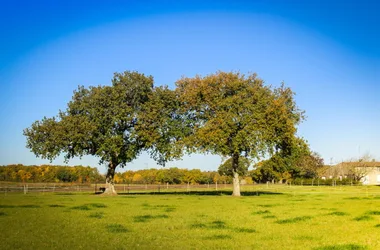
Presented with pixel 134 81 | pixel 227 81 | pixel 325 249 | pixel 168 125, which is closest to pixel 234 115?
pixel 227 81

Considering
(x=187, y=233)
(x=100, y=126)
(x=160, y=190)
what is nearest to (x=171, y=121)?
(x=100, y=126)

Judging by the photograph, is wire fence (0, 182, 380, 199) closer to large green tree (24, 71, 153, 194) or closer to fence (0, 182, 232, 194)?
fence (0, 182, 232, 194)

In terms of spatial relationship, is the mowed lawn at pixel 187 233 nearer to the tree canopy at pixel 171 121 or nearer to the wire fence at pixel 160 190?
the tree canopy at pixel 171 121

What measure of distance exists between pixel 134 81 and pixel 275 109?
2476 cm

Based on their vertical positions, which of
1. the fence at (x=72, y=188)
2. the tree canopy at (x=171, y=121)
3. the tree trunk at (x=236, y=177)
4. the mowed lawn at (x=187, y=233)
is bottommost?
the fence at (x=72, y=188)

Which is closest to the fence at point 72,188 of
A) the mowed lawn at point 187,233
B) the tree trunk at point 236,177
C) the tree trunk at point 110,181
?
the tree trunk at point 110,181

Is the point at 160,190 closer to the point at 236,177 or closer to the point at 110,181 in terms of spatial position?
the point at 110,181

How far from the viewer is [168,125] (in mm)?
62781

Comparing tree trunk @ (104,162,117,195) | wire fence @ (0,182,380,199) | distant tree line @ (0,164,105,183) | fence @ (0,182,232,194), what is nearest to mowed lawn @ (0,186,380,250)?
tree trunk @ (104,162,117,195)

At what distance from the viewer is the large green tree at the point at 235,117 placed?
55531mm

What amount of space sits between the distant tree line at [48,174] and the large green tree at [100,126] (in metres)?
83.9

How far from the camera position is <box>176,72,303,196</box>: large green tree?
55531 millimetres

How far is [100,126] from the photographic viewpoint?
61.4 meters

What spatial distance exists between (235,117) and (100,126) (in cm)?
2215
